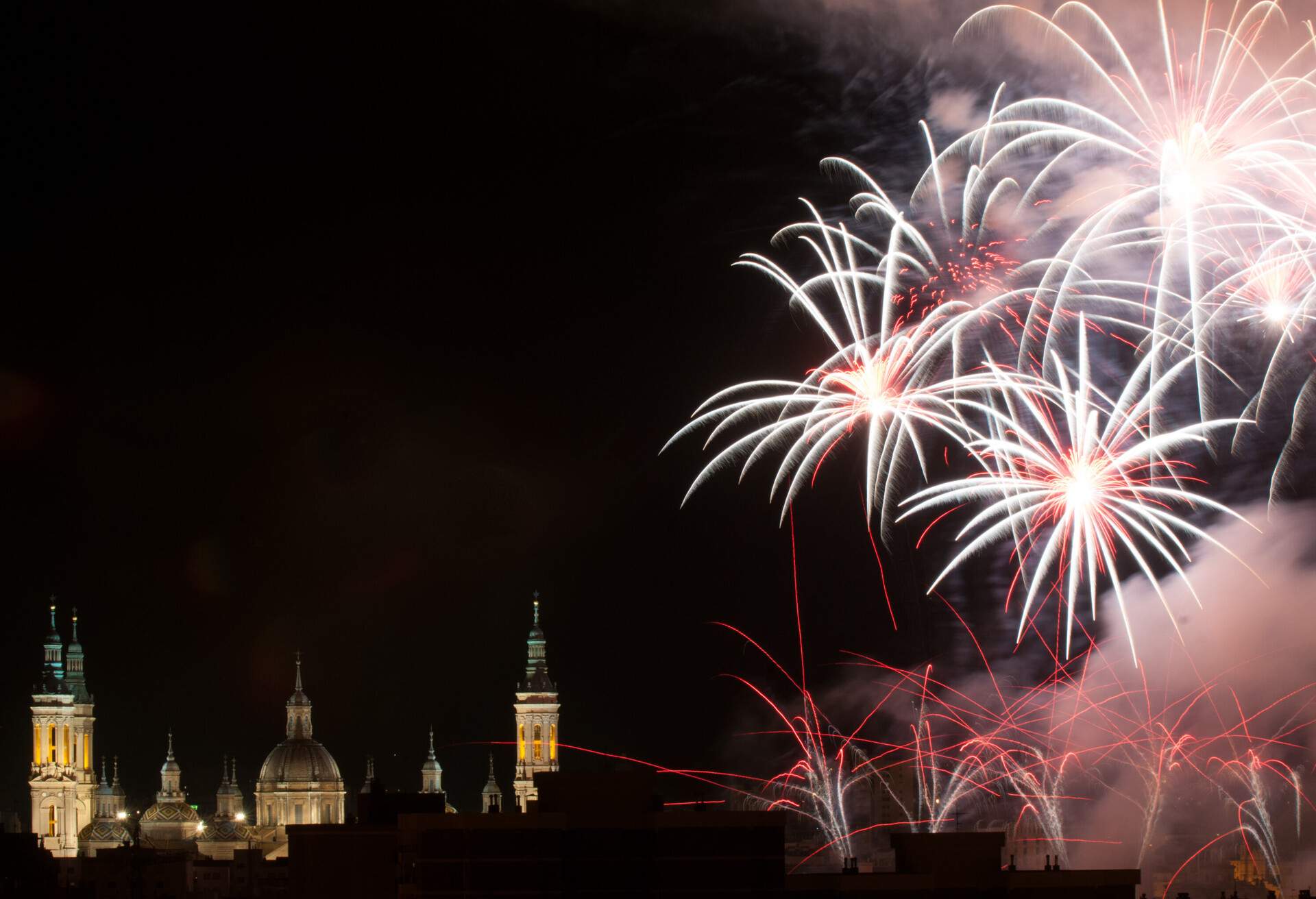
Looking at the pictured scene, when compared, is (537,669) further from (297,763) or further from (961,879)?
(961,879)

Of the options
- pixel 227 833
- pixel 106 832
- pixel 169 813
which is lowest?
pixel 227 833

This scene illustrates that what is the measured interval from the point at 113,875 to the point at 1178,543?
62.7 m

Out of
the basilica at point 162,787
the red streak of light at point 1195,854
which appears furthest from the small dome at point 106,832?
the red streak of light at point 1195,854

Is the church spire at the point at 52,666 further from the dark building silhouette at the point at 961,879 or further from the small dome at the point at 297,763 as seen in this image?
the dark building silhouette at the point at 961,879

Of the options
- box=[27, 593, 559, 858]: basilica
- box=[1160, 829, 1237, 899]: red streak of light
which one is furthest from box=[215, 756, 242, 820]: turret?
box=[1160, 829, 1237, 899]: red streak of light

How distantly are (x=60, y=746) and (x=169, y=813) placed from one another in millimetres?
9506

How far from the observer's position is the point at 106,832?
124 meters

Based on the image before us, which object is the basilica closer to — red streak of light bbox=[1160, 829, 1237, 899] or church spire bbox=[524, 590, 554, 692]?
church spire bbox=[524, 590, 554, 692]

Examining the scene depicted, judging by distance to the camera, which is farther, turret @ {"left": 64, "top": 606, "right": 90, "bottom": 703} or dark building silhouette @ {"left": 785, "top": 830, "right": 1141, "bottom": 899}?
turret @ {"left": 64, "top": 606, "right": 90, "bottom": 703}

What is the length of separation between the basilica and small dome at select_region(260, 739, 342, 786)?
4 cm

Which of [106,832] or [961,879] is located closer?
[961,879]

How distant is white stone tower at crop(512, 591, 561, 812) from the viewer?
4702 inches

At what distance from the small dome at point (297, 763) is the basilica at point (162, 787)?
0.04 meters

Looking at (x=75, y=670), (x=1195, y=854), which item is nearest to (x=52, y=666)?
(x=75, y=670)
